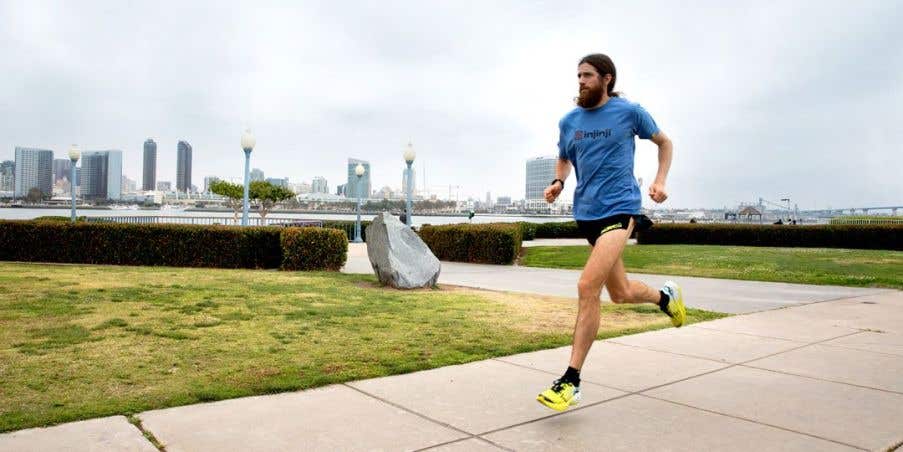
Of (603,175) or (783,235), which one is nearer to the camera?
(603,175)

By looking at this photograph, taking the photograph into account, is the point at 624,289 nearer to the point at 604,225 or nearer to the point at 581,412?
the point at 604,225

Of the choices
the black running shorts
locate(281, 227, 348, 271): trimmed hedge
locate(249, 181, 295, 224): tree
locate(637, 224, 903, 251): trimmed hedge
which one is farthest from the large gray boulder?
locate(249, 181, 295, 224): tree

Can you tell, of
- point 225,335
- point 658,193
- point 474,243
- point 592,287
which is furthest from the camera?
point 474,243

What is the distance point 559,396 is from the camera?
3.48 m

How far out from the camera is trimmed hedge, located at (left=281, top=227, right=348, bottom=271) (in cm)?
1359

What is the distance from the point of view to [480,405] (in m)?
3.73

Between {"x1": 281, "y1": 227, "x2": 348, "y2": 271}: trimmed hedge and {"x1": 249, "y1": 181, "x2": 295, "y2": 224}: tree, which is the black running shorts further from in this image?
{"x1": 249, "y1": 181, "x2": 295, "y2": 224}: tree

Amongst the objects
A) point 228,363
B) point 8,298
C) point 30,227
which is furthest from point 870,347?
point 30,227

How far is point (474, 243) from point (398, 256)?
719cm

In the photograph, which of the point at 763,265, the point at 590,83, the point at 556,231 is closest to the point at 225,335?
the point at 590,83

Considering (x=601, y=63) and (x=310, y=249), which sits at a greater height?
(x=601, y=63)

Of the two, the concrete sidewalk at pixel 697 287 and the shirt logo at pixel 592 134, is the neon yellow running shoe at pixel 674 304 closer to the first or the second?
the shirt logo at pixel 592 134

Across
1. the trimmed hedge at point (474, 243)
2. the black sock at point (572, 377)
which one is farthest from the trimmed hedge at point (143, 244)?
the black sock at point (572, 377)

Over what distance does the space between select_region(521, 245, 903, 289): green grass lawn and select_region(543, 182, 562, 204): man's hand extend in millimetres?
10090
